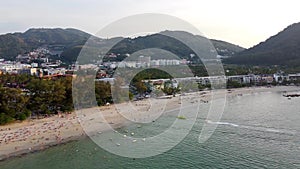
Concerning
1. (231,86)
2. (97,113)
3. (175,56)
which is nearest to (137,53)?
(175,56)

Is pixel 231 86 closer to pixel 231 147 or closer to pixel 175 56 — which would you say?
pixel 231 147

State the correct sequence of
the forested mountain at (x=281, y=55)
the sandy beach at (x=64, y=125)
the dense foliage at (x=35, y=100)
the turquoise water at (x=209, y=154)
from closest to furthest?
the turquoise water at (x=209, y=154)
the sandy beach at (x=64, y=125)
the dense foliage at (x=35, y=100)
the forested mountain at (x=281, y=55)

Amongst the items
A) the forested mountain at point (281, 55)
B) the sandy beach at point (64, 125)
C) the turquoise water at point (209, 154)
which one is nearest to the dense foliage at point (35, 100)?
the sandy beach at point (64, 125)

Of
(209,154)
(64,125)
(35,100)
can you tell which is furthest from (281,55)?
(209,154)

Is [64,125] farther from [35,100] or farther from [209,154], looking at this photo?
[209,154]

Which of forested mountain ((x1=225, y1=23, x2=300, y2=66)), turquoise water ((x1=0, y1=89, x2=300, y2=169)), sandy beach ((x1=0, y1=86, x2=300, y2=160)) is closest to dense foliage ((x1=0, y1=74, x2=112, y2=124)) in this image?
sandy beach ((x1=0, y1=86, x2=300, y2=160))

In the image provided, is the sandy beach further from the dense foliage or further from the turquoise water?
the turquoise water

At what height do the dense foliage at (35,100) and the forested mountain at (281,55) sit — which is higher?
the forested mountain at (281,55)

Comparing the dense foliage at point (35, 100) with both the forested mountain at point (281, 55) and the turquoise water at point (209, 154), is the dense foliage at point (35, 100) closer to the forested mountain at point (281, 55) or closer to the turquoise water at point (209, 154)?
the turquoise water at point (209, 154)
